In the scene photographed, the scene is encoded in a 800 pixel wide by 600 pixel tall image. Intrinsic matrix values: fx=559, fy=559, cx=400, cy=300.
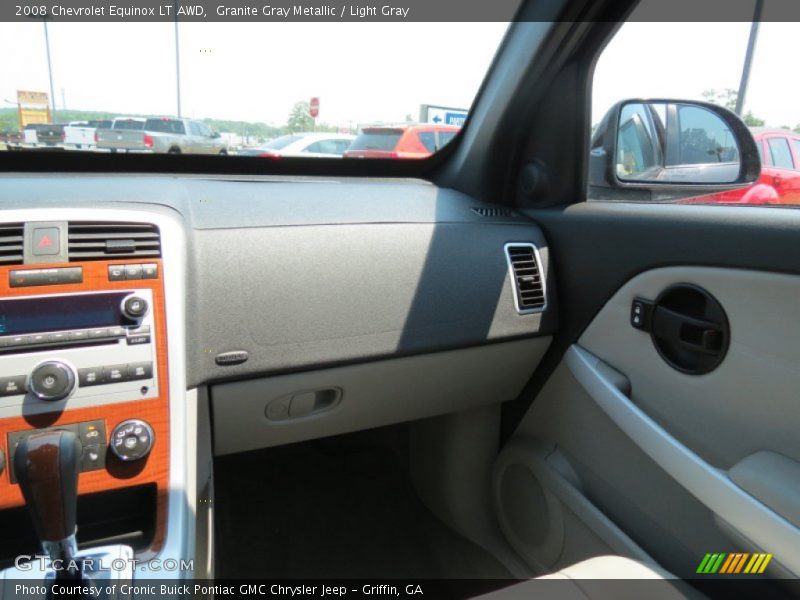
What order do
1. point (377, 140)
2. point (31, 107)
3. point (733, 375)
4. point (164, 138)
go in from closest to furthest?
point (733, 375), point (31, 107), point (164, 138), point (377, 140)

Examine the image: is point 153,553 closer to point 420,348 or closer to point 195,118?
point 420,348

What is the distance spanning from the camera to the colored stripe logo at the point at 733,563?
1.30 meters

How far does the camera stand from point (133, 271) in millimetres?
1354

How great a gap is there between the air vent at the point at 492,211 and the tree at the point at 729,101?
724 mm

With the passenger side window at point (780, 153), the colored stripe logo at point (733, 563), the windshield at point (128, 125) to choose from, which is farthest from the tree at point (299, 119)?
the colored stripe logo at point (733, 563)

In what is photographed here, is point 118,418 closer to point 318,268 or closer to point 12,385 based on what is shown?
point 12,385

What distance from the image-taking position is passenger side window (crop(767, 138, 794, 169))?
1571mm

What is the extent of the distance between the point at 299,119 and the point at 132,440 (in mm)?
1213

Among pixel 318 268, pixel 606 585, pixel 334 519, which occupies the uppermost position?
pixel 318 268

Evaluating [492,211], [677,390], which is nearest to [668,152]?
[492,211]

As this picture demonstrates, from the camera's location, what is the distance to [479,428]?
2.30 metres

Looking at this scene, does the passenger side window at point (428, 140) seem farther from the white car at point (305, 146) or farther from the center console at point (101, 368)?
the center console at point (101, 368)

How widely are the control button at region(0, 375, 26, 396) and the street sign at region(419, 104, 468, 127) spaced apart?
1.65m
